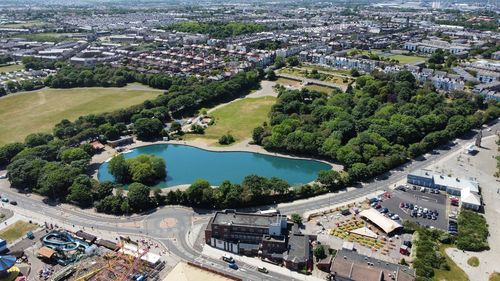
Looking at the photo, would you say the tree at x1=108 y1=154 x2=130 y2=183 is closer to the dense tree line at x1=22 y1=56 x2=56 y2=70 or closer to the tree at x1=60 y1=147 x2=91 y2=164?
the tree at x1=60 y1=147 x2=91 y2=164

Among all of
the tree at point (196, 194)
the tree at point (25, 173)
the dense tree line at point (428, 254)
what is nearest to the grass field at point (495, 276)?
the dense tree line at point (428, 254)

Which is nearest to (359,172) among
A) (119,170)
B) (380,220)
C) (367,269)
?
(380,220)

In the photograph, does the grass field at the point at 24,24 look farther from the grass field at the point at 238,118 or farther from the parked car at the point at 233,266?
the parked car at the point at 233,266

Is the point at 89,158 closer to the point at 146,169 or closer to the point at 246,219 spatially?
the point at 146,169

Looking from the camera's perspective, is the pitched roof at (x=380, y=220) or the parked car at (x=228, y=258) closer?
the parked car at (x=228, y=258)

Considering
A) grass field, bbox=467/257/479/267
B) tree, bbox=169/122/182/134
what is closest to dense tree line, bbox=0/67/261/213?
tree, bbox=169/122/182/134

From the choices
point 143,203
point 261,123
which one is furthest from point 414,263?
point 261,123
